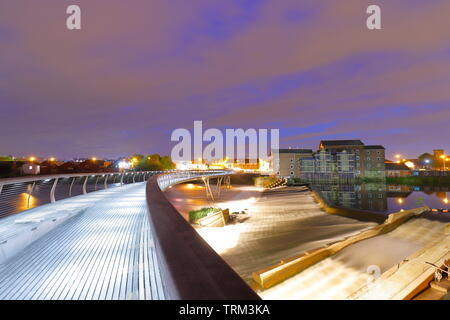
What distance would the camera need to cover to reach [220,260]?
168 cm

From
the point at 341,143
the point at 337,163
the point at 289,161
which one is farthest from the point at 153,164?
the point at 341,143

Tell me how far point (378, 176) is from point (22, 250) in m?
82.9

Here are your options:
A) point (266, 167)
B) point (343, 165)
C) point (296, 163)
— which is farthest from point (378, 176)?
point (266, 167)

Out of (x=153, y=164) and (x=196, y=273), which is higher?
(x=153, y=164)

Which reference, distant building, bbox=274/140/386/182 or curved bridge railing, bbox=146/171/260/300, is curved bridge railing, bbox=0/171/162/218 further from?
distant building, bbox=274/140/386/182

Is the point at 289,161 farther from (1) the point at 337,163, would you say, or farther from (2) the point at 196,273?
(2) the point at 196,273

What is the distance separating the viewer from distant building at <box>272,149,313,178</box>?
239ft

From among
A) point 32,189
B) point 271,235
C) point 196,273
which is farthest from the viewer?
point 271,235

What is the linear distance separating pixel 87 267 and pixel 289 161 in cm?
7388

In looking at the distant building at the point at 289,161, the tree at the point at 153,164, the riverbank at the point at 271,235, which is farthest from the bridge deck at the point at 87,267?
the distant building at the point at 289,161

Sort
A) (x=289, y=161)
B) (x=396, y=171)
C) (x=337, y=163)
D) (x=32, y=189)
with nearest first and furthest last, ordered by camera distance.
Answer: (x=32, y=189) < (x=337, y=163) < (x=289, y=161) < (x=396, y=171)

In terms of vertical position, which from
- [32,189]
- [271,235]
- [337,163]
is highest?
[337,163]

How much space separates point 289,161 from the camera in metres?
73.3
